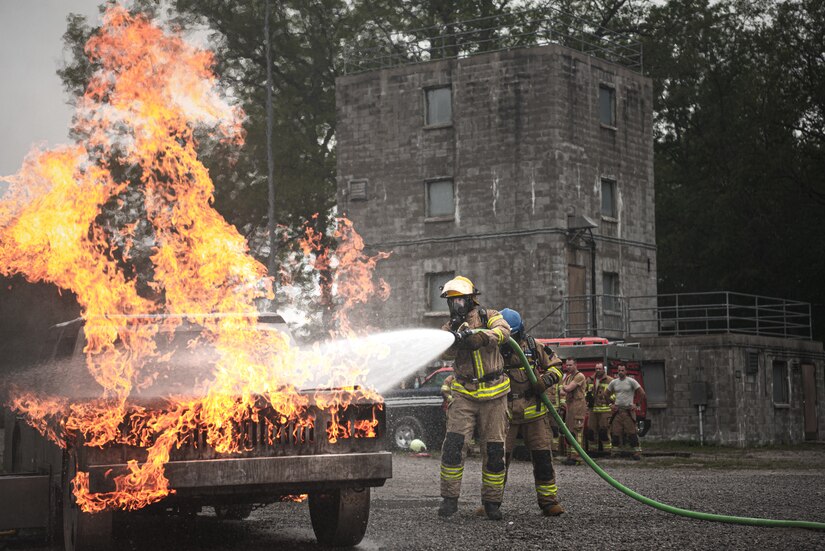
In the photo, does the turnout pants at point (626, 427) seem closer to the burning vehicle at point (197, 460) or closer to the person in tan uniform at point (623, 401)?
the person in tan uniform at point (623, 401)

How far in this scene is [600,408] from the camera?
23.4 meters

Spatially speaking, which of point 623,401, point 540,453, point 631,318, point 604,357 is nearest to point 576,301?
point 631,318

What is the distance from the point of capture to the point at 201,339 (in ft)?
32.0

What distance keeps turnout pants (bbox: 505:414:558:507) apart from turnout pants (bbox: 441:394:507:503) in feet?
1.44

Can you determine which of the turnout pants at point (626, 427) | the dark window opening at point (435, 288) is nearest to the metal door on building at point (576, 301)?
the dark window opening at point (435, 288)

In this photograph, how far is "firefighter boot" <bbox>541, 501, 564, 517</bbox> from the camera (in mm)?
11219

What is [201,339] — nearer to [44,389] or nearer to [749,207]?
[44,389]

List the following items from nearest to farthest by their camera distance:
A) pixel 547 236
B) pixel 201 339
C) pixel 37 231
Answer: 1. pixel 201 339
2. pixel 37 231
3. pixel 547 236

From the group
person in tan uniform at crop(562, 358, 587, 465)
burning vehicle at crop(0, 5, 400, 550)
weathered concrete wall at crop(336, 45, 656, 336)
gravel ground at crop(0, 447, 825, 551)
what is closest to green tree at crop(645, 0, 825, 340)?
weathered concrete wall at crop(336, 45, 656, 336)

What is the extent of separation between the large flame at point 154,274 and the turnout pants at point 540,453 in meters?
2.33

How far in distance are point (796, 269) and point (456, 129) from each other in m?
13.9

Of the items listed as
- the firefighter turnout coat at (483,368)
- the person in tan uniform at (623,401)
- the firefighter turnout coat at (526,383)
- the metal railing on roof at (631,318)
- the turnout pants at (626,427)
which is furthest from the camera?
the metal railing on roof at (631,318)

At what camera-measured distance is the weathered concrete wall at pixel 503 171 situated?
35438 millimetres

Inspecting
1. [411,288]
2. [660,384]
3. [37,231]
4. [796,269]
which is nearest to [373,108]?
[411,288]
